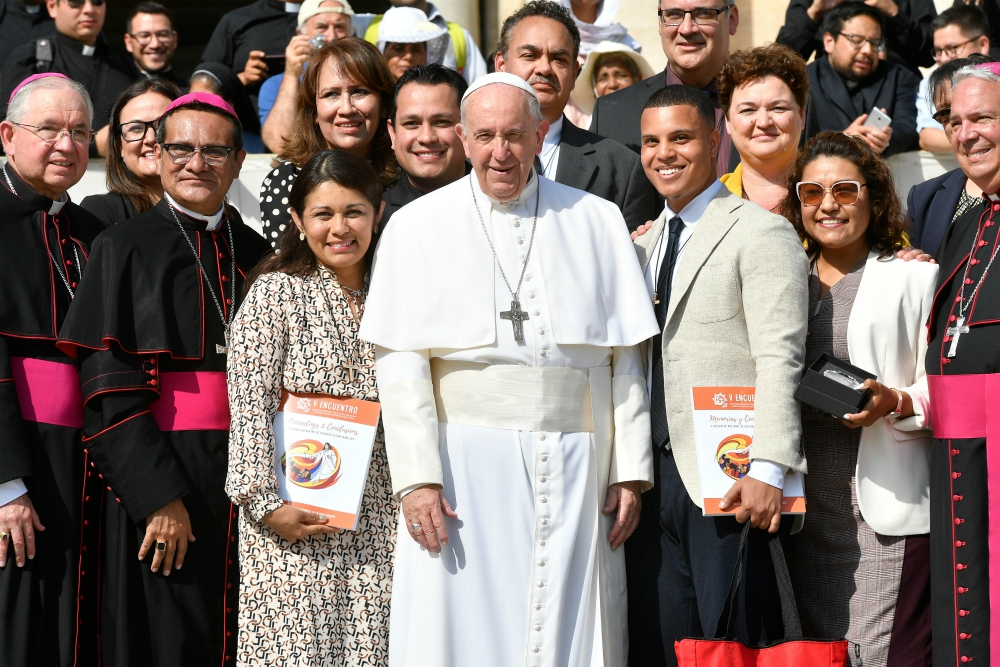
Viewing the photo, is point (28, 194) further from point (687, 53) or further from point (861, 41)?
point (861, 41)

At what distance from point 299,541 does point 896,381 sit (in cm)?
201

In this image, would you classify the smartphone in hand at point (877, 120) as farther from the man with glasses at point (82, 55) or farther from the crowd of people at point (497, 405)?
the man with glasses at point (82, 55)

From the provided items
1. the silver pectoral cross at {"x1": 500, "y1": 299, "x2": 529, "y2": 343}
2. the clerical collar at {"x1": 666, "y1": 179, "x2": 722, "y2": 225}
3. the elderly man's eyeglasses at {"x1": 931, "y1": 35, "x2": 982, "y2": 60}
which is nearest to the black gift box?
the clerical collar at {"x1": 666, "y1": 179, "x2": 722, "y2": 225}

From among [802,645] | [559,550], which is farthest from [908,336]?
[559,550]

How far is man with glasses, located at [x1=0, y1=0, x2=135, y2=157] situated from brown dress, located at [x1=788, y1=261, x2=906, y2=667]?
4.67m

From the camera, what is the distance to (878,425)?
397 centimetres

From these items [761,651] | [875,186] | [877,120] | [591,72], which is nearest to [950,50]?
[877,120]

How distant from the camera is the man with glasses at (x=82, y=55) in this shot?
23.2 ft

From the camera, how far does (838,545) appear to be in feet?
13.0

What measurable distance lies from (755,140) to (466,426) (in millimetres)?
1696

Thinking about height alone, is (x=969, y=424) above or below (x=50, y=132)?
below

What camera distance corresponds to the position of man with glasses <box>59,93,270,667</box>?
12.9 feet

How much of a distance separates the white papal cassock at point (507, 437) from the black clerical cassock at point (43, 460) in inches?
43.0

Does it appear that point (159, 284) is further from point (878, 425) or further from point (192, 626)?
point (878, 425)
